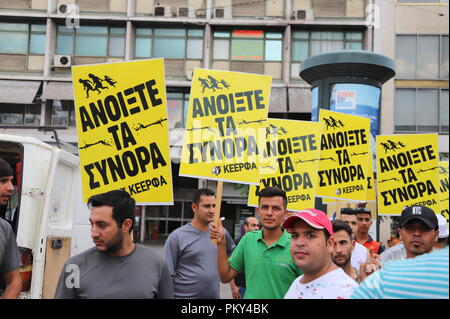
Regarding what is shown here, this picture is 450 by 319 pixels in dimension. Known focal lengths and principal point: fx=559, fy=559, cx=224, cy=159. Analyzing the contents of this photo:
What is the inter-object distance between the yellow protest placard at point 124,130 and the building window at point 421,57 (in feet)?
79.3

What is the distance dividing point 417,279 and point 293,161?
6.04m

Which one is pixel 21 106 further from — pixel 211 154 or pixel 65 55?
pixel 211 154

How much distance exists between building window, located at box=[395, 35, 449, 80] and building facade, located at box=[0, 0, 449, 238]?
0.05 m

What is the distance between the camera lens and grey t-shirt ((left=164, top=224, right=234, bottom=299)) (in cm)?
509

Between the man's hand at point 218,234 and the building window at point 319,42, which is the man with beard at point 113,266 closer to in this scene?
the man's hand at point 218,234

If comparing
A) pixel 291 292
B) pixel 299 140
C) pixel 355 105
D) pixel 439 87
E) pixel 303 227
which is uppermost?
pixel 439 87

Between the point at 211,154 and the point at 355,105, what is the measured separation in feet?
35.3

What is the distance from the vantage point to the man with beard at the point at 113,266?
301 cm

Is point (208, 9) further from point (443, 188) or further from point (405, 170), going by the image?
point (405, 170)

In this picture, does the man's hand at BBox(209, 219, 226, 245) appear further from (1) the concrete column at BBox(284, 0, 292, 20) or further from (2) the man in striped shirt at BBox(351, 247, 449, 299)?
(1) the concrete column at BBox(284, 0, 292, 20)

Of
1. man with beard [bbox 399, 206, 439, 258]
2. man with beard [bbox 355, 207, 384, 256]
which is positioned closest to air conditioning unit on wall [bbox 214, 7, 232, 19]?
man with beard [bbox 355, 207, 384, 256]

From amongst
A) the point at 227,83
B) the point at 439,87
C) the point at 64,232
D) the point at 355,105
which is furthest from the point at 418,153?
the point at 439,87

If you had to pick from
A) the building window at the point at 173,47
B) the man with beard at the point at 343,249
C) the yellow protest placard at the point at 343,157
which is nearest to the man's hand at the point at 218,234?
the man with beard at the point at 343,249

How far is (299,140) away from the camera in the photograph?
777cm
